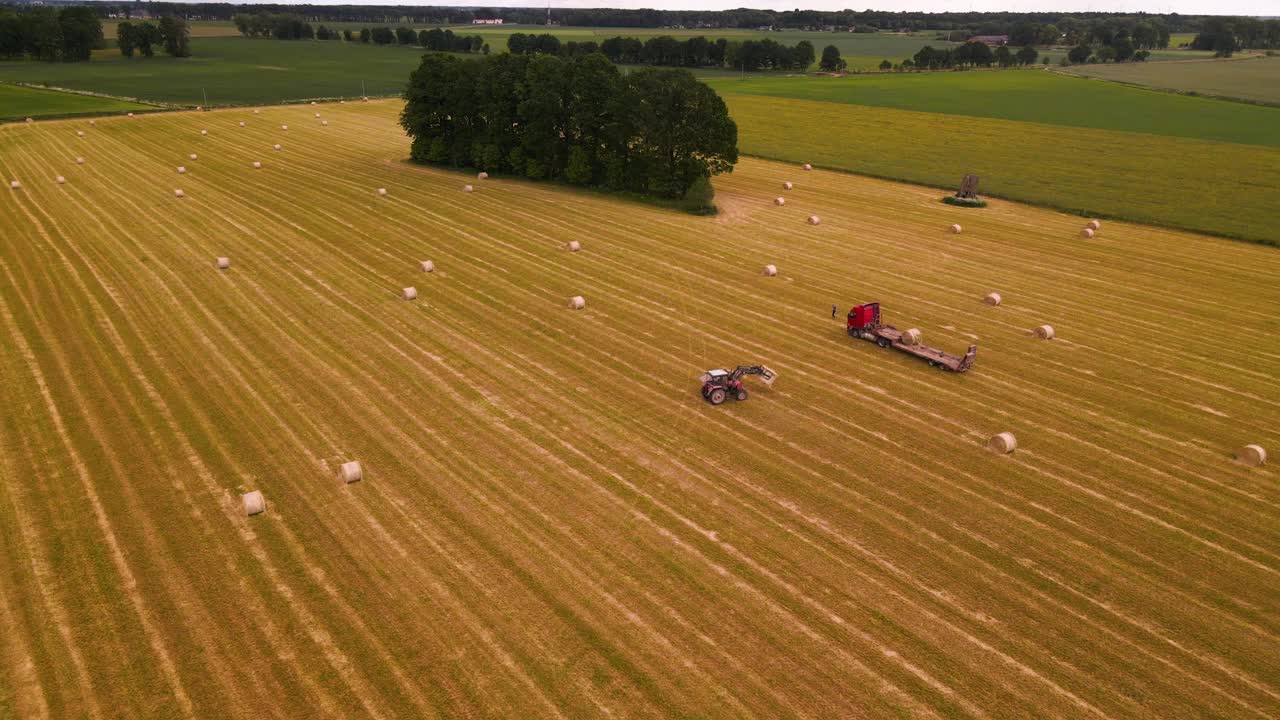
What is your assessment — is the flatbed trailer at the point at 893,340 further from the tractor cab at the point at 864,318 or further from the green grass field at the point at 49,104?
the green grass field at the point at 49,104

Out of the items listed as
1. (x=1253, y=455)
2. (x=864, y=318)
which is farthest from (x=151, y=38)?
(x=1253, y=455)

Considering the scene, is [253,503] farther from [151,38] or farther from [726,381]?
[151,38]

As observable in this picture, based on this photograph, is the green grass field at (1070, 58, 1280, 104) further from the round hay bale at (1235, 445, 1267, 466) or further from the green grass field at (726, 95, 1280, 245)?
the round hay bale at (1235, 445, 1267, 466)

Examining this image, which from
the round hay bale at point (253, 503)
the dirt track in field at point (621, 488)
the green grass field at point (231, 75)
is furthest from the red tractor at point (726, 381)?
the green grass field at point (231, 75)

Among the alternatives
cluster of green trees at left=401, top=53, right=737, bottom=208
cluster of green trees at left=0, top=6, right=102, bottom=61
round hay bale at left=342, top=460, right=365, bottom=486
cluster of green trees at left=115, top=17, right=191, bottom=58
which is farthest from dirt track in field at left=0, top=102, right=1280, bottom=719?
cluster of green trees at left=115, top=17, right=191, bottom=58

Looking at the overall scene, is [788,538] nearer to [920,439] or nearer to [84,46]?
[920,439]
